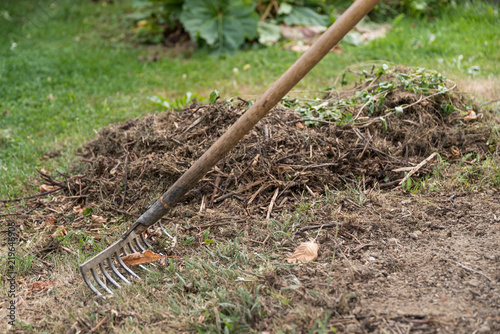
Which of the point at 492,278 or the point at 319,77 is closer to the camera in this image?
the point at 492,278

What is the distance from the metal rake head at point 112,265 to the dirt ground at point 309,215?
10cm

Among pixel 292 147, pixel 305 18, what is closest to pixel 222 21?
pixel 305 18

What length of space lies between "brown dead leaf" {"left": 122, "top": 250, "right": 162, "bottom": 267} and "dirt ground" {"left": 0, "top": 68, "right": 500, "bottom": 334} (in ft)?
0.42

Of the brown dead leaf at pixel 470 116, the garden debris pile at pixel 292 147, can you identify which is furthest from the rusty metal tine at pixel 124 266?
the brown dead leaf at pixel 470 116

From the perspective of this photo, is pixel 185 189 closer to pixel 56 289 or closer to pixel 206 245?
pixel 206 245

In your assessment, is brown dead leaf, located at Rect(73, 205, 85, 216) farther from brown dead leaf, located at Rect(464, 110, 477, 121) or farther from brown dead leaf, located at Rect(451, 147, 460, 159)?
brown dead leaf, located at Rect(464, 110, 477, 121)

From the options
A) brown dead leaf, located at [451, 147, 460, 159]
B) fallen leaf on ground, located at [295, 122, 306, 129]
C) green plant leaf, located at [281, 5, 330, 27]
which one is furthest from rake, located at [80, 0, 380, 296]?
green plant leaf, located at [281, 5, 330, 27]

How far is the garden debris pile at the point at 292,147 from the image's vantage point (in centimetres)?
318

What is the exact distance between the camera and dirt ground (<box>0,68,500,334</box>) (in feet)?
6.72

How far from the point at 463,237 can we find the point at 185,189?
5.35 ft

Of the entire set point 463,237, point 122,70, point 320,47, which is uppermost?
point 320,47

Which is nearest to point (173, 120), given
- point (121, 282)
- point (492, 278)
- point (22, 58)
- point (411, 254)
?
point (121, 282)

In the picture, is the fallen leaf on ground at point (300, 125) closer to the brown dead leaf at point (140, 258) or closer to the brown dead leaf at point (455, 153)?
the brown dead leaf at point (455, 153)

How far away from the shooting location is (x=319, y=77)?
225 inches
